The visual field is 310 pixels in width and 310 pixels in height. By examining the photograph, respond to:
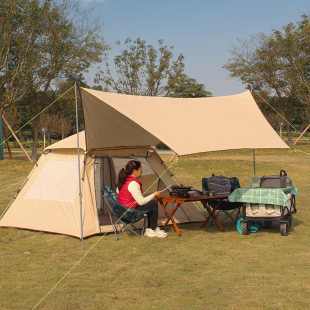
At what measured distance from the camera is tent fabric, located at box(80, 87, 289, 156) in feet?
16.4

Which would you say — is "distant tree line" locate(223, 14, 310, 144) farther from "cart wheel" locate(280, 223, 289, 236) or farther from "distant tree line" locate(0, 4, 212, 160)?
"cart wheel" locate(280, 223, 289, 236)

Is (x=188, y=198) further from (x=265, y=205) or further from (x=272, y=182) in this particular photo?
(x=272, y=182)

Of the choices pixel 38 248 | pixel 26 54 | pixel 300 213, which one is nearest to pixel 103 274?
pixel 38 248

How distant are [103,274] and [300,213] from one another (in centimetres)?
442

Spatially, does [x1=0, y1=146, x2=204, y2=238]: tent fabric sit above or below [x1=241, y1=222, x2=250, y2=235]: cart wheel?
above

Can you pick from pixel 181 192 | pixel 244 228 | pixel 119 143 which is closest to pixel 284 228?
pixel 244 228

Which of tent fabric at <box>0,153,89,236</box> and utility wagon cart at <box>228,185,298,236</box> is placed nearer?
utility wagon cart at <box>228,185,298,236</box>

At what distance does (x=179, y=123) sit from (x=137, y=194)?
114cm

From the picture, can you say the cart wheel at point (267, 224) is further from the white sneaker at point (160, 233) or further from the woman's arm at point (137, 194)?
the woman's arm at point (137, 194)

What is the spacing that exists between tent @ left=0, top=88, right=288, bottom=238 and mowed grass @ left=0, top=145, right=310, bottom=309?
1.06 feet

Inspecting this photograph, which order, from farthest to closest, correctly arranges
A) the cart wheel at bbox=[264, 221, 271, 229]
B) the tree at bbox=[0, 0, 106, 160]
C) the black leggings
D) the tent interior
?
the tree at bbox=[0, 0, 106, 160]
the tent interior
the cart wheel at bbox=[264, 221, 271, 229]
the black leggings

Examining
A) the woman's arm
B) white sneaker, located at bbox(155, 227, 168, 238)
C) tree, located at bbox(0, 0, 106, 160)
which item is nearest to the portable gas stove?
the woman's arm

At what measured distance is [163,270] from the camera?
13.5 feet

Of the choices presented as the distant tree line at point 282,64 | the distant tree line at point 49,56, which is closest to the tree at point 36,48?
the distant tree line at point 49,56
